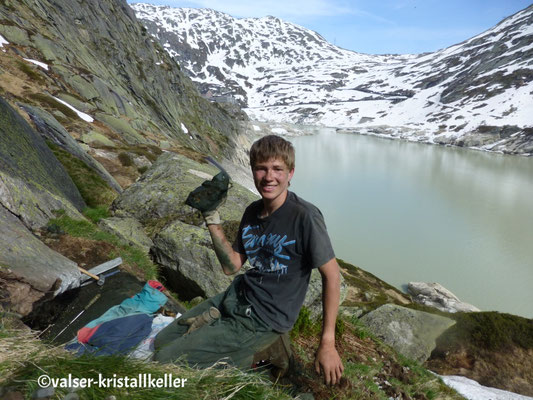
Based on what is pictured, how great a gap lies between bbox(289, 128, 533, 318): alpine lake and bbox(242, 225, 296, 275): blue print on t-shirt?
95.7 ft

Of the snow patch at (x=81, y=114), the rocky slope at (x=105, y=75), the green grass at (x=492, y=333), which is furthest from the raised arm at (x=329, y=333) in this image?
the snow patch at (x=81, y=114)

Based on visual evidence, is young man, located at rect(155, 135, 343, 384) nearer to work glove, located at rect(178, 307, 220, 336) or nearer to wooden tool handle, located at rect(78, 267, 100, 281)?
work glove, located at rect(178, 307, 220, 336)

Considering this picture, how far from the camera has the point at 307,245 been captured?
321 cm

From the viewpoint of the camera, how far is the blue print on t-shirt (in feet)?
11.1


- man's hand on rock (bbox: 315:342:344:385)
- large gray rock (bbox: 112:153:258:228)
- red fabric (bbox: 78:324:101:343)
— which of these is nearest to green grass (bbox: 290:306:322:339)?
man's hand on rock (bbox: 315:342:344:385)

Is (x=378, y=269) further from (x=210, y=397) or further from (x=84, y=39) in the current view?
(x=84, y=39)

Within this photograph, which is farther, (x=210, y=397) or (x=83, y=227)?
(x=83, y=227)

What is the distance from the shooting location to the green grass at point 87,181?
11992 millimetres

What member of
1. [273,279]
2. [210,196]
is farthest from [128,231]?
[273,279]

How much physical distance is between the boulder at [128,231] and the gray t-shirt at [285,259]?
6538mm

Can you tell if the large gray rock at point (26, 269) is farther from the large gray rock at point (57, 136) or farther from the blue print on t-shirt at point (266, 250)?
the large gray rock at point (57, 136)

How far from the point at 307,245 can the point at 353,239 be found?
116ft

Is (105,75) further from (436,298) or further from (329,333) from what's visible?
(329,333)

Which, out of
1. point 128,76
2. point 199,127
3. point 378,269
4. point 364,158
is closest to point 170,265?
point 378,269
